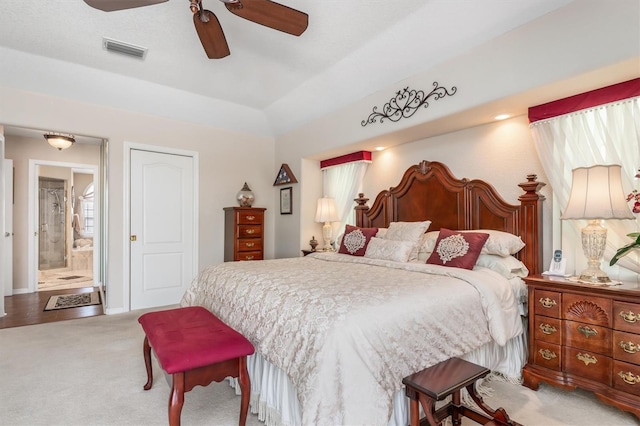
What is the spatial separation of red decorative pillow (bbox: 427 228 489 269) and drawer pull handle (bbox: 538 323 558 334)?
60cm

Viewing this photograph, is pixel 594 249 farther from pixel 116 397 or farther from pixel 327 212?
pixel 116 397

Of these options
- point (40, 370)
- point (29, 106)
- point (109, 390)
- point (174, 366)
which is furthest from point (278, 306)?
point (29, 106)

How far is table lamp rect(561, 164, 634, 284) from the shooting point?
2.13 m

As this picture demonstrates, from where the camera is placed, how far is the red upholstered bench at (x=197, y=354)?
162cm

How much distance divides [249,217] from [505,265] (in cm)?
336

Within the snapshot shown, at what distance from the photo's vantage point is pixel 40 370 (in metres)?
2.63

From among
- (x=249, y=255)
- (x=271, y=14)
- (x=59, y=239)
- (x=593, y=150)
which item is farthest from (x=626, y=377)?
(x=59, y=239)

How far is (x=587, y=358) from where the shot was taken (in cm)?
215

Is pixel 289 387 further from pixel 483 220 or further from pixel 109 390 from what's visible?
pixel 483 220

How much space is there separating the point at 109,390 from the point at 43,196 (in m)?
6.32

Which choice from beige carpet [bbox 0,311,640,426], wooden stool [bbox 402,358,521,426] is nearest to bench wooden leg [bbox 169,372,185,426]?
beige carpet [bbox 0,311,640,426]

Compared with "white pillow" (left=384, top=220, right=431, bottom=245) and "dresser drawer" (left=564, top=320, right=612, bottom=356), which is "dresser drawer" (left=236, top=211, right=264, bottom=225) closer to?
"white pillow" (left=384, top=220, right=431, bottom=245)

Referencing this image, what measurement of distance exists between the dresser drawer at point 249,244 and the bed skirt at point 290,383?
8.23 ft

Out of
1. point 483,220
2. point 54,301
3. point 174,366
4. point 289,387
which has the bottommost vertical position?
point 54,301
